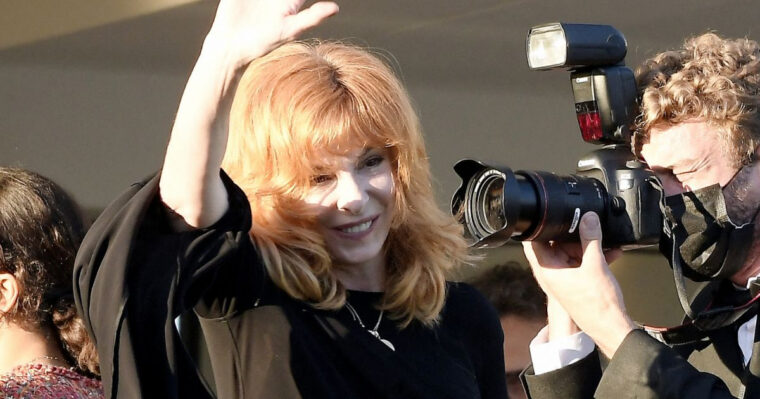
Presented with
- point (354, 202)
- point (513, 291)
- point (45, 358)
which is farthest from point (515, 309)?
point (354, 202)

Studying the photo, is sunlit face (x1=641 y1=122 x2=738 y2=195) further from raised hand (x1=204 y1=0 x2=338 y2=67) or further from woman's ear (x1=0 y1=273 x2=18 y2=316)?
woman's ear (x1=0 y1=273 x2=18 y2=316)

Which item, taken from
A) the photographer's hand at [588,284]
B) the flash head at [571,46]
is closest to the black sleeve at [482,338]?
the photographer's hand at [588,284]

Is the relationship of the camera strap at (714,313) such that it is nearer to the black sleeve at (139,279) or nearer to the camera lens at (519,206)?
the camera lens at (519,206)

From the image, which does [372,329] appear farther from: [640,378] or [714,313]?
[714,313]

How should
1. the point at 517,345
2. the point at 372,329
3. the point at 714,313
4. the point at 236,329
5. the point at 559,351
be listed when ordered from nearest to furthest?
the point at 236,329 → the point at 372,329 → the point at 559,351 → the point at 714,313 → the point at 517,345

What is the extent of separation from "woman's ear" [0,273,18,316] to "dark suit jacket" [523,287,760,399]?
857 mm

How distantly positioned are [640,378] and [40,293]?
993 millimetres

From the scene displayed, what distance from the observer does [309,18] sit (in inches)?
52.6

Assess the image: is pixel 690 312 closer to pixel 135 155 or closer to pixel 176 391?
pixel 176 391

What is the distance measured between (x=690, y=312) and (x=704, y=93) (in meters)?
0.42

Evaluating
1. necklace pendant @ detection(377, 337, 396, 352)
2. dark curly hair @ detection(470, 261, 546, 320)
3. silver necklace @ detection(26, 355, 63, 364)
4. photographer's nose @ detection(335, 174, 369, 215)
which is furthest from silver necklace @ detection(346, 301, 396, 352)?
dark curly hair @ detection(470, 261, 546, 320)

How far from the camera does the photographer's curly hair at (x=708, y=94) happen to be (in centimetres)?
210

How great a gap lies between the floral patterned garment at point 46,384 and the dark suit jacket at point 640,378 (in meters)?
0.72

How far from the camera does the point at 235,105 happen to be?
5.66 ft
